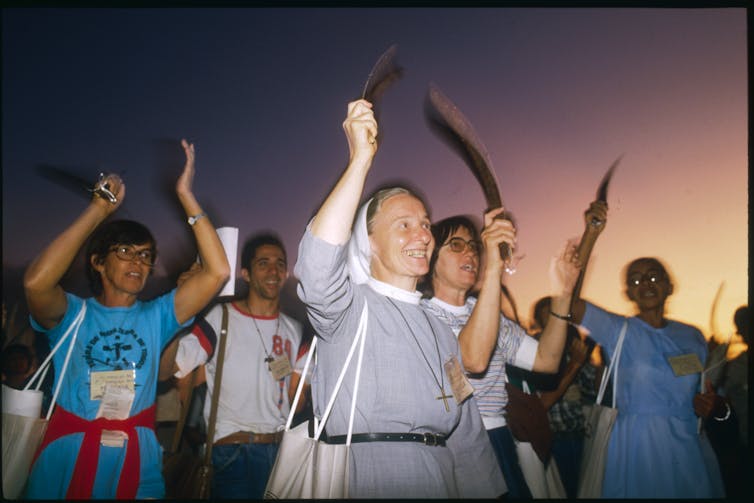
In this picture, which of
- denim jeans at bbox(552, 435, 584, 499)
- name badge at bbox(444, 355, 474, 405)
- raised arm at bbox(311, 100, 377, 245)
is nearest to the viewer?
raised arm at bbox(311, 100, 377, 245)

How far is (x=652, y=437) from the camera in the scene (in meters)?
3.24

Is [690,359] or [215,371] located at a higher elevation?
[690,359]

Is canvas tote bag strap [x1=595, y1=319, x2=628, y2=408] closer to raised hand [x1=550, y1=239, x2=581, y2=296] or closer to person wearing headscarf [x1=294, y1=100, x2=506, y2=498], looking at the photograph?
raised hand [x1=550, y1=239, x2=581, y2=296]

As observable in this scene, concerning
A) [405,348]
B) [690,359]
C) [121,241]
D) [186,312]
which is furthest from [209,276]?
[690,359]

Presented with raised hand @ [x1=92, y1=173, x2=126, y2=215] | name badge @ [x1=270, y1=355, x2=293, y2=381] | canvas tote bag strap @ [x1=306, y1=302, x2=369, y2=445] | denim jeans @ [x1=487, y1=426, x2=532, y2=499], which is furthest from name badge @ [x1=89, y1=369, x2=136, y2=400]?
denim jeans @ [x1=487, y1=426, x2=532, y2=499]

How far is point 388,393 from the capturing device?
1985mm

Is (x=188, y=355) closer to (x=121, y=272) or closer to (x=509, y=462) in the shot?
(x=121, y=272)

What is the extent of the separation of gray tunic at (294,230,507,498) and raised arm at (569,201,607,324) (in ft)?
4.88

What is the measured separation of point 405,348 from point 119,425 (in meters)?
1.45

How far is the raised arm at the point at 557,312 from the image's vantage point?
9.64ft

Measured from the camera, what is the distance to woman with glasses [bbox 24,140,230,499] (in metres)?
2.44

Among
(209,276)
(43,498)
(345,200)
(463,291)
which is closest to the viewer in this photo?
(345,200)

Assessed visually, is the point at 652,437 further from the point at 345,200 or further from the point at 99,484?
the point at 99,484

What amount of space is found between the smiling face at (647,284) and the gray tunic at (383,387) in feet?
6.68
